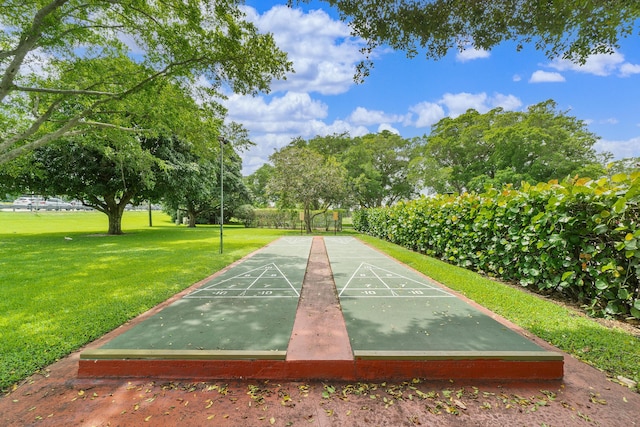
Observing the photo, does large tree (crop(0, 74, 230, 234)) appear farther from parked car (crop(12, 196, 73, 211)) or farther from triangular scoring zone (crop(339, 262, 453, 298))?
parked car (crop(12, 196, 73, 211))

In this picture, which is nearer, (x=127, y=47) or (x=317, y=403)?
(x=317, y=403)

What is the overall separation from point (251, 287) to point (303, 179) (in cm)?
1611

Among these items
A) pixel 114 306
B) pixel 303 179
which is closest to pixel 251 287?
pixel 114 306

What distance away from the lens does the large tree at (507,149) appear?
24.7 metres

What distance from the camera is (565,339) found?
11.5ft

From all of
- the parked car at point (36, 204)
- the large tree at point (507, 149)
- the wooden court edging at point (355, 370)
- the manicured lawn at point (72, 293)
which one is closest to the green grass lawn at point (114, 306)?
the manicured lawn at point (72, 293)

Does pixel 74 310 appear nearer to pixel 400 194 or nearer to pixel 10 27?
pixel 10 27

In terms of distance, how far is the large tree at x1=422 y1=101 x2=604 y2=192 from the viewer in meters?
24.7

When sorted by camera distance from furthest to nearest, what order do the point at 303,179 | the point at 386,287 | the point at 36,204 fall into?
the point at 36,204 < the point at 303,179 < the point at 386,287

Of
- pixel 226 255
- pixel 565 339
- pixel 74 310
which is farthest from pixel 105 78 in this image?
pixel 565 339

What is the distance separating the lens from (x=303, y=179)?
70.2 ft

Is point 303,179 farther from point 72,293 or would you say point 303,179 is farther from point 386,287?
point 72,293

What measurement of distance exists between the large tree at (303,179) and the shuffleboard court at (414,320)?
15272 millimetres

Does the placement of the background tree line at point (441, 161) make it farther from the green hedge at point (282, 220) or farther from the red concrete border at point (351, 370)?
the red concrete border at point (351, 370)
